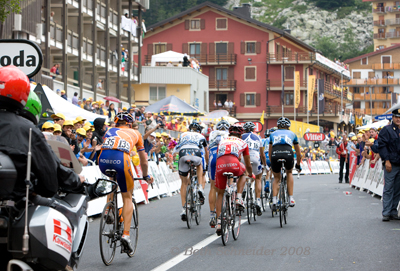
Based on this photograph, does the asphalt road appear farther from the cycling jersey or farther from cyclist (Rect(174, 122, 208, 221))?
the cycling jersey

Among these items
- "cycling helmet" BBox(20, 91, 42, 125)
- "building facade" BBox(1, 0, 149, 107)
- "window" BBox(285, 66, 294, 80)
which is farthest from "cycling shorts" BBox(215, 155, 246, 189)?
"window" BBox(285, 66, 294, 80)

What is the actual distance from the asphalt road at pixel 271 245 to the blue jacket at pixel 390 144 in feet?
4.07

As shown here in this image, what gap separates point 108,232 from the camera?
8.20m

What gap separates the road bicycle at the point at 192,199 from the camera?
12.2 meters

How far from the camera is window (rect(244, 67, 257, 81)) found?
8238 cm

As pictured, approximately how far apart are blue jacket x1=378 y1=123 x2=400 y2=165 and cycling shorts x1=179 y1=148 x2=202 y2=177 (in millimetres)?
3629

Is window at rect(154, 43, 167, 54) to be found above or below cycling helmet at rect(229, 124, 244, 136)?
above

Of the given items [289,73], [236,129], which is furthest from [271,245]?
[289,73]

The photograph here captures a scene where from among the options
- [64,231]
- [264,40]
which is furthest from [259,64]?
[64,231]

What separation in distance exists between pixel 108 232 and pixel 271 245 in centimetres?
265

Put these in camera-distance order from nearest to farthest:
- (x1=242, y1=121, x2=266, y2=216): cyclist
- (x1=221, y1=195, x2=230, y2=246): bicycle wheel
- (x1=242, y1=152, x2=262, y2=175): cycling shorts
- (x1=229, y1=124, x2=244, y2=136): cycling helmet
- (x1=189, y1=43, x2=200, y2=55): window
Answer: (x1=221, y1=195, x2=230, y2=246): bicycle wheel, (x1=229, y1=124, x2=244, y2=136): cycling helmet, (x1=242, y1=121, x2=266, y2=216): cyclist, (x1=242, y1=152, x2=262, y2=175): cycling shorts, (x1=189, y1=43, x2=200, y2=55): window

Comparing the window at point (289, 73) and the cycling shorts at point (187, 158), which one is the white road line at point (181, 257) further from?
the window at point (289, 73)

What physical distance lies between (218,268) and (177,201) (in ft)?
34.0

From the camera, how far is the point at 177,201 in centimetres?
1817
